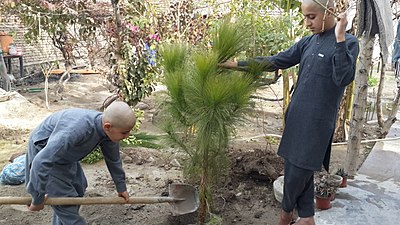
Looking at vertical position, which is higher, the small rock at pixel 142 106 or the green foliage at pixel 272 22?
the green foliage at pixel 272 22

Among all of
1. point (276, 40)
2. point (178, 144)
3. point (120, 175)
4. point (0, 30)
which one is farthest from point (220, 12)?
point (0, 30)

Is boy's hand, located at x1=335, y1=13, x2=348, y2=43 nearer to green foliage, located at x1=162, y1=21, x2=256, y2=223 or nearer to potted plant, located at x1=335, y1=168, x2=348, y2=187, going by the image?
green foliage, located at x1=162, y1=21, x2=256, y2=223

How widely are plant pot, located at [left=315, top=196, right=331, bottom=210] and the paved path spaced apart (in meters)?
0.04

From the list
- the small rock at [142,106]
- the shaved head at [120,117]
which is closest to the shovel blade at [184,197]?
the shaved head at [120,117]

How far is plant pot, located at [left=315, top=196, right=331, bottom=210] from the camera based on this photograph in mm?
3228

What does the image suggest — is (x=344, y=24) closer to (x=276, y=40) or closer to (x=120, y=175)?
(x=120, y=175)

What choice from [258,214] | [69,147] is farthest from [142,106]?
[69,147]

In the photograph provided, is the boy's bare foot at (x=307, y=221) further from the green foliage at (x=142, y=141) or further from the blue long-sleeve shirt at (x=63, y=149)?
the green foliage at (x=142, y=141)

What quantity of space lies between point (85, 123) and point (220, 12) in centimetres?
418

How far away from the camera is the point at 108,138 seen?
8.28 feet

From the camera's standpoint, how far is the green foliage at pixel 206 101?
2.62 metres

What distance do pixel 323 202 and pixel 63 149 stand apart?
84.6 inches

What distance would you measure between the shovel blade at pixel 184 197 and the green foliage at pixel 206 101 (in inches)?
8.1

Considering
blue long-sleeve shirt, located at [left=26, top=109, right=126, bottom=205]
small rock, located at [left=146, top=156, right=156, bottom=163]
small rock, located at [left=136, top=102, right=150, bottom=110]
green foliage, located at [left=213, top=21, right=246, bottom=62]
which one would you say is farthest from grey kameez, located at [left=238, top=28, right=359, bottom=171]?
small rock, located at [left=136, top=102, right=150, bottom=110]
